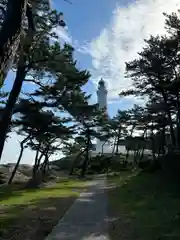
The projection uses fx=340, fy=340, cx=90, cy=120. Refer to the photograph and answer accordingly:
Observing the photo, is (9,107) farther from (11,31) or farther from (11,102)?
(11,31)

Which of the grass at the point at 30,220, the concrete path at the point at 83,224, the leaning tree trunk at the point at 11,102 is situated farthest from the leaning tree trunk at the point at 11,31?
the leaning tree trunk at the point at 11,102

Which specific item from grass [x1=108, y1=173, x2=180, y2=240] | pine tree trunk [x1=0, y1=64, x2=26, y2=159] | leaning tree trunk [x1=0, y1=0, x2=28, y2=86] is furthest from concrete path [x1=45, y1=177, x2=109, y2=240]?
leaning tree trunk [x1=0, y1=0, x2=28, y2=86]

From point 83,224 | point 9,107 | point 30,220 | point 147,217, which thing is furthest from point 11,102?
point 147,217

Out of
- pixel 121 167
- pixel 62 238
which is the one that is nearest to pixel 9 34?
pixel 62 238

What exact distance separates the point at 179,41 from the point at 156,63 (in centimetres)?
345

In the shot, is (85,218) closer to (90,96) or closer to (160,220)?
(160,220)

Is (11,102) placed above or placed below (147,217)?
above

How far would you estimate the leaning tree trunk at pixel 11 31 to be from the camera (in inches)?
170

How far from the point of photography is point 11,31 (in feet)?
14.6

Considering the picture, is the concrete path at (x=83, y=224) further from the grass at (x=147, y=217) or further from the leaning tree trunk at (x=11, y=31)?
the leaning tree trunk at (x=11, y=31)

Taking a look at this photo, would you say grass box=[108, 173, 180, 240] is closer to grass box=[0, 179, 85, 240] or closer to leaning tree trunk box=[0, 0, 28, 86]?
grass box=[0, 179, 85, 240]

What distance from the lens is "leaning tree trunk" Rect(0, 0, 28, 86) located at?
4316 millimetres

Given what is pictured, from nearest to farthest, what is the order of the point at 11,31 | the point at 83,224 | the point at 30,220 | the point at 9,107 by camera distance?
the point at 11,31, the point at 83,224, the point at 30,220, the point at 9,107

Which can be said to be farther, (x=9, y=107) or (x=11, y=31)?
(x=9, y=107)
